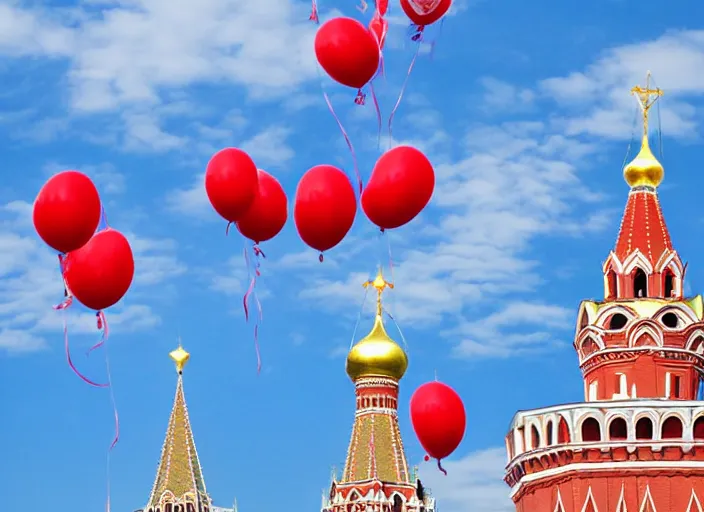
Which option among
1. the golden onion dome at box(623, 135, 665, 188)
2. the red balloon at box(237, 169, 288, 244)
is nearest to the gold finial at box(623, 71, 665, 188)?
the golden onion dome at box(623, 135, 665, 188)

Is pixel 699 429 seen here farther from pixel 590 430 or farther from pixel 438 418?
pixel 438 418

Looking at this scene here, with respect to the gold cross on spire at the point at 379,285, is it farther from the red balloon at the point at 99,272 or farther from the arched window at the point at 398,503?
the red balloon at the point at 99,272

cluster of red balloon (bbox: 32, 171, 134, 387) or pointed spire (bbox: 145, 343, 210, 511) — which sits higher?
pointed spire (bbox: 145, 343, 210, 511)

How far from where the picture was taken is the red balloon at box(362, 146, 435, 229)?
26.3 meters

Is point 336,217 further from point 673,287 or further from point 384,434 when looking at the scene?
point 384,434

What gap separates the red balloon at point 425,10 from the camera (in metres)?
25.9

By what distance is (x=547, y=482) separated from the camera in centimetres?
4959

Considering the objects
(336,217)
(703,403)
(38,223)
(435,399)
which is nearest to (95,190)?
(38,223)

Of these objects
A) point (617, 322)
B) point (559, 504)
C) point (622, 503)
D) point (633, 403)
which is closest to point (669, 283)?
point (617, 322)

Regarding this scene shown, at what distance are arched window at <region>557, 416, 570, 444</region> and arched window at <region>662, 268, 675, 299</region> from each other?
172 inches

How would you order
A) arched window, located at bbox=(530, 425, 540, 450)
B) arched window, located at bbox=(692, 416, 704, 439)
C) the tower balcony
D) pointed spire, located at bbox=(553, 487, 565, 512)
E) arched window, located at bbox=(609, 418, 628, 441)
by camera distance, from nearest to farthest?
1. the tower balcony
2. arched window, located at bbox=(692, 416, 704, 439)
3. arched window, located at bbox=(609, 418, 628, 441)
4. pointed spire, located at bbox=(553, 487, 565, 512)
5. arched window, located at bbox=(530, 425, 540, 450)

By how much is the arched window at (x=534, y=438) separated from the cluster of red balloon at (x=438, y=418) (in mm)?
20824

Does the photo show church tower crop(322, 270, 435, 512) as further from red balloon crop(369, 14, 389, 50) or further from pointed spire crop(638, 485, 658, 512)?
red balloon crop(369, 14, 389, 50)

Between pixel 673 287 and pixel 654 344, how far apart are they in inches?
59.5
